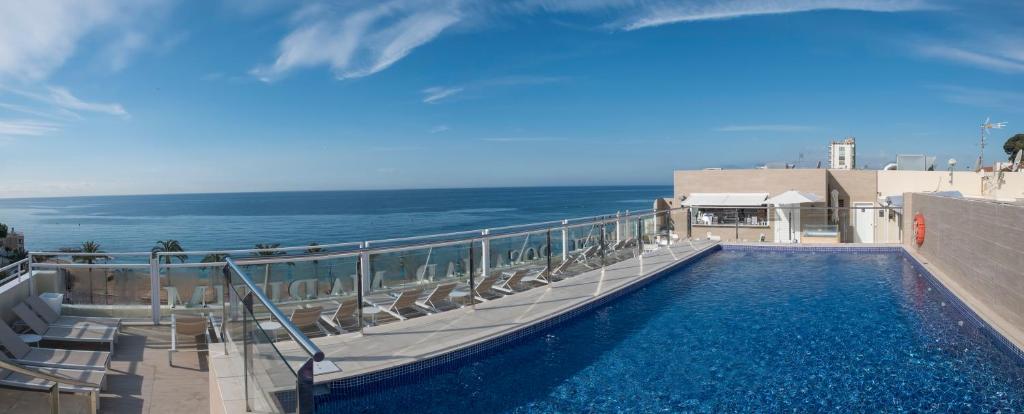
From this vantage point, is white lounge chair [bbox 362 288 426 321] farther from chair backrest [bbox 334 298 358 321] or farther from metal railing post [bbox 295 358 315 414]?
metal railing post [bbox 295 358 315 414]

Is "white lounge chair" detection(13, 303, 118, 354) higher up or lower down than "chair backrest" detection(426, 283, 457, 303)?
lower down

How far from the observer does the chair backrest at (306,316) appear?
5922 mm

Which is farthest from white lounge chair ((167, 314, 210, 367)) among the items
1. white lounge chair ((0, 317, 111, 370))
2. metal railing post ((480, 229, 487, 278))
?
metal railing post ((480, 229, 487, 278))

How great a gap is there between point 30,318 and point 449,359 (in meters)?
4.92

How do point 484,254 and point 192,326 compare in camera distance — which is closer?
point 192,326

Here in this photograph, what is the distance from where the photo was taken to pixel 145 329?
265 inches

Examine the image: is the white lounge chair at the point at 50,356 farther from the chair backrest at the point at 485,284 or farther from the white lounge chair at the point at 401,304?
the chair backrest at the point at 485,284

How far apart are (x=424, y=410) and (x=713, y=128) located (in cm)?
4480

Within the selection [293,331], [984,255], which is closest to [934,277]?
[984,255]

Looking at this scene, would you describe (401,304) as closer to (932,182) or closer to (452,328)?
(452,328)

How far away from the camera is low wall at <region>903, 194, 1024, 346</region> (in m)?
6.91

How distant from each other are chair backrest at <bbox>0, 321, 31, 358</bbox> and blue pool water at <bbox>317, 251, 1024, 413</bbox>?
3477 millimetres

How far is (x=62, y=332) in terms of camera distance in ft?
20.9

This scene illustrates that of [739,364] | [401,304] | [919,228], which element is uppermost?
[919,228]
